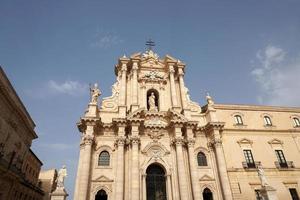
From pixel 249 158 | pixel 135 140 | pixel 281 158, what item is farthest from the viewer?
pixel 281 158

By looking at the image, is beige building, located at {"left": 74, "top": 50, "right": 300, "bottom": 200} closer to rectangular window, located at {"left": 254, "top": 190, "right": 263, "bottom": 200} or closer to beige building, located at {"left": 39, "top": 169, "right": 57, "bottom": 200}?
rectangular window, located at {"left": 254, "top": 190, "right": 263, "bottom": 200}

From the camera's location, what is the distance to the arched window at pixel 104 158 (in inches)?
877

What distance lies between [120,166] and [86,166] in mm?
2931

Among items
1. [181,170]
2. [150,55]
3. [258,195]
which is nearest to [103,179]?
[181,170]

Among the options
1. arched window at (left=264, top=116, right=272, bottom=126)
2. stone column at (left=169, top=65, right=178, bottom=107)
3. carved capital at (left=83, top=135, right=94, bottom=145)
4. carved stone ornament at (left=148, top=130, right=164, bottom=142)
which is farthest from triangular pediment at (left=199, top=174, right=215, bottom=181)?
carved capital at (left=83, top=135, right=94, bottom=145)

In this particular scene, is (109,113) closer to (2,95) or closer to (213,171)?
(2,95)

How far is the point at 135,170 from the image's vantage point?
69.5ft

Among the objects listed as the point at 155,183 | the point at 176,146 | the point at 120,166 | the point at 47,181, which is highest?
the point at 47,181

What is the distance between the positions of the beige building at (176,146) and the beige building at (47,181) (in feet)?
84.6

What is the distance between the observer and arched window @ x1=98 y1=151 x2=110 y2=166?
22266mm

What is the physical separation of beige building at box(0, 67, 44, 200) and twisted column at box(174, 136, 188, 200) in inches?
617

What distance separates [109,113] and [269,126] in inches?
708

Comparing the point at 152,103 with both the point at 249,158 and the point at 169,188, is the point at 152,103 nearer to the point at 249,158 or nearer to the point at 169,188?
the point at 169,188


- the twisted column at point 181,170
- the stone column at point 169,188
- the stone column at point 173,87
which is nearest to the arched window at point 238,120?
the stone column at point 173,87
